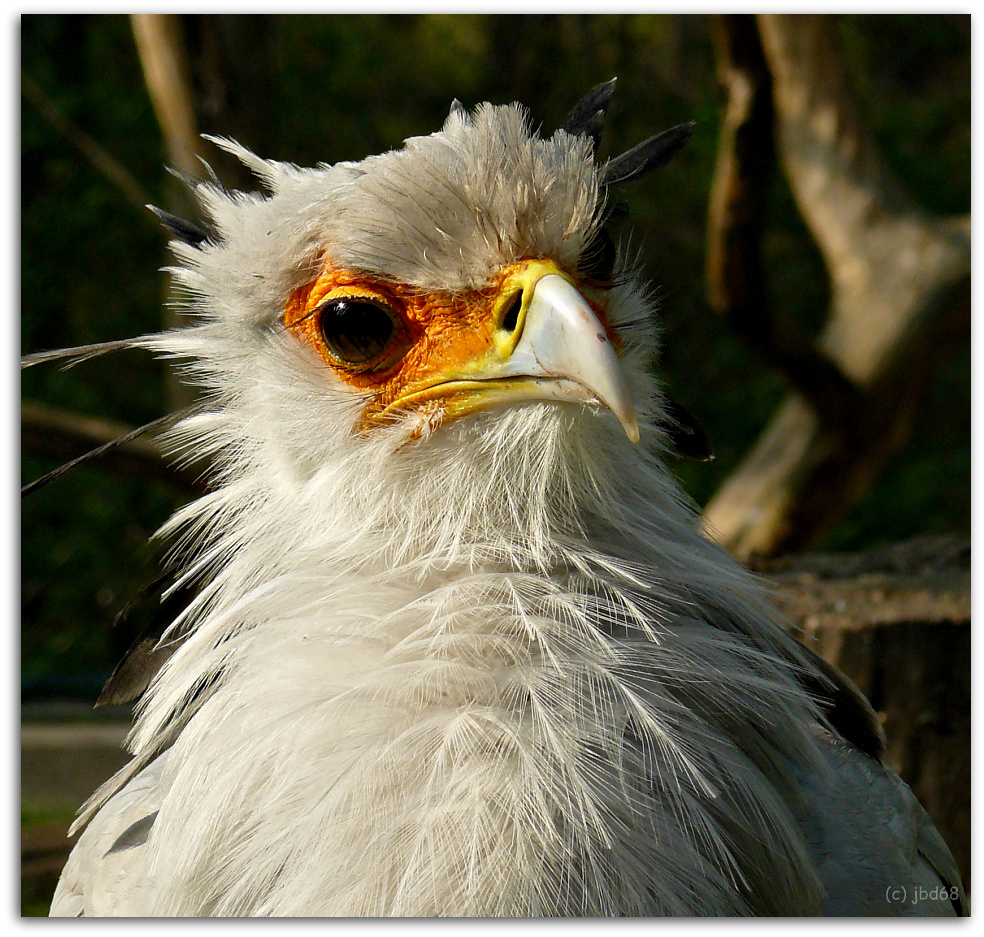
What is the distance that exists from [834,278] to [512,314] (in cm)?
292

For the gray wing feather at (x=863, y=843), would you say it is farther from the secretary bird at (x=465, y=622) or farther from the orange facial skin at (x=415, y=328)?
the orange facial skin at (x=415, y=328)

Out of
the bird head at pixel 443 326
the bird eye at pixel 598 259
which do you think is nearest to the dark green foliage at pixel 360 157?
the bird eye at pixel 598 259

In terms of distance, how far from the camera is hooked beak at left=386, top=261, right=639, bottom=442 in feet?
3.49

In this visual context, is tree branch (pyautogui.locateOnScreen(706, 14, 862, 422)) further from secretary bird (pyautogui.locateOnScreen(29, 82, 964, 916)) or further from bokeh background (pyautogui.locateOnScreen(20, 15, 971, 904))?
secretary bird (pyautogui.locateOnScreen(29, 82, 964, 916))

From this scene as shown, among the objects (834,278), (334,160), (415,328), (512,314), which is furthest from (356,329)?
(834,278)

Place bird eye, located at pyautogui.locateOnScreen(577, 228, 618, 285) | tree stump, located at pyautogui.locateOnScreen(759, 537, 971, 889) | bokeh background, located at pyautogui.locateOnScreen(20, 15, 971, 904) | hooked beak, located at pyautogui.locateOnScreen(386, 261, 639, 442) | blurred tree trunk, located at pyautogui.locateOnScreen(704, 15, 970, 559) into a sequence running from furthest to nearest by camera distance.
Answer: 1. blurred tree trunk, located at pyautogui.locateOnScreen(704, 15, 970, 559)
2. bokeh background, located at pyautogui.locateOnScreen(20, 15, 971, 904)
3. tree stump, located at pyautogui.locateOnScreen(759, 537, 971, 889)
4. bird eye, located at pyautogui.locateOnScreen(577, 228, 618, 285)
5. hooked beak, located at pyautogui.locateOnScreen(386, 261, 639, 442)

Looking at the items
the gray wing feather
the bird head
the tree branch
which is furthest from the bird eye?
the tree branch

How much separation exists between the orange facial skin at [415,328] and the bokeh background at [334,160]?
0.38 m

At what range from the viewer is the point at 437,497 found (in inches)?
48.3

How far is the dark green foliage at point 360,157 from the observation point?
2.93m

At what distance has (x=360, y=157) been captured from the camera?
3670 millimetres

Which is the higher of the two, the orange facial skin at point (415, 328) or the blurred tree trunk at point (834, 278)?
the orange facial skin at point (415, 328)

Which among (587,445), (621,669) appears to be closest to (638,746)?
(621,669)

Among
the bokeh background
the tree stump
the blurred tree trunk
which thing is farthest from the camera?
the blurred tree trunk
